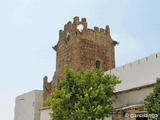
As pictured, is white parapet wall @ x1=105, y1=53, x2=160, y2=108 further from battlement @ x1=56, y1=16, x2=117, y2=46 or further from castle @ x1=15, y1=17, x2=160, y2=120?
battlement @ x1=56, y1=16, x2=117, y2=46

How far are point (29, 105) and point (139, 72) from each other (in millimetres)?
13929

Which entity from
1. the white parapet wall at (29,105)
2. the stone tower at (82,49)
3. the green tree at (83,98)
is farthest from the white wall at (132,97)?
the white parapet wall at (29,105)

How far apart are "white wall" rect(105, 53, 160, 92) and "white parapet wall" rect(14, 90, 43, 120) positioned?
11.2 metres

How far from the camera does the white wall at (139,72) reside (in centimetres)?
1146

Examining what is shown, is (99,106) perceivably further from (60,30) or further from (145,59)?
(60,30)

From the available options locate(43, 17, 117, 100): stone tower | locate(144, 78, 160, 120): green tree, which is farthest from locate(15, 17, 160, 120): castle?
locate(144, 78, 160, 120): green tree

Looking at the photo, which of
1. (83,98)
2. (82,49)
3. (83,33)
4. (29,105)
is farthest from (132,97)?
(29,105)

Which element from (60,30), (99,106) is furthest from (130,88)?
(60,30)

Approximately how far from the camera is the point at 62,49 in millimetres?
19297

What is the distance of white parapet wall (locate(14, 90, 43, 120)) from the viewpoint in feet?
74.4

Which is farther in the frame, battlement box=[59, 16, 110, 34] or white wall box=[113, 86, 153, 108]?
battlement box=[59, 16, 110, 34]

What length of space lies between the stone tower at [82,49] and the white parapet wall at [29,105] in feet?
9.64

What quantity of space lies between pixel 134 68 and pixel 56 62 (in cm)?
841

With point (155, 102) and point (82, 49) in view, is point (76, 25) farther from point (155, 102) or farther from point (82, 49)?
point (155, 102)
